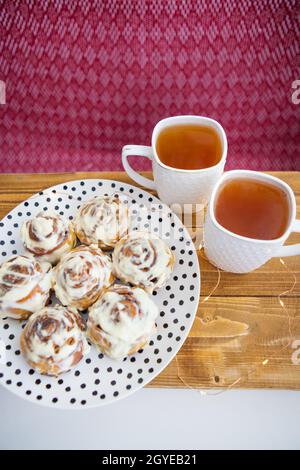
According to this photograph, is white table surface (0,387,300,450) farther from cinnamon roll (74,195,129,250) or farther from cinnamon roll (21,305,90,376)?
cinnamon roll (74,195,129,250)

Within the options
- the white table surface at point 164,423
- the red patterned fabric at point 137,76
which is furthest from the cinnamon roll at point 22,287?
the red patterned fabric at point 137,76

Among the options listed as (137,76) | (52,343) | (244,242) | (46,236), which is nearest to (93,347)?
(52,343)

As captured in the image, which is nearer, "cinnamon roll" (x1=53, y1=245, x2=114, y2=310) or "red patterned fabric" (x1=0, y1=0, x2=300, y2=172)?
"cinnamon roll" (x1=53, y1=245, x2=114, y2=310)

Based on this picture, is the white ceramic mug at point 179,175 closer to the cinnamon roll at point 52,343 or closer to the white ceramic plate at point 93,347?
the white ceramic plate at point 93,347

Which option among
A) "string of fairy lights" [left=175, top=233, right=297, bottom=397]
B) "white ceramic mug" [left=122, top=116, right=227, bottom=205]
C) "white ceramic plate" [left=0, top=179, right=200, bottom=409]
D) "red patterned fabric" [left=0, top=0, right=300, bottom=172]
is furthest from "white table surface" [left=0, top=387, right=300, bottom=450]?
"red patterned fabric" [left=0, top=0, right=300, bottom=172]

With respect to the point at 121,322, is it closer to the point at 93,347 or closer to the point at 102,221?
the point at 93,347

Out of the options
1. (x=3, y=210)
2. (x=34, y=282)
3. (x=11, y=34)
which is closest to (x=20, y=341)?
(x=34, y=282)

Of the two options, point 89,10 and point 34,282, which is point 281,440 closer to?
point 34,282
